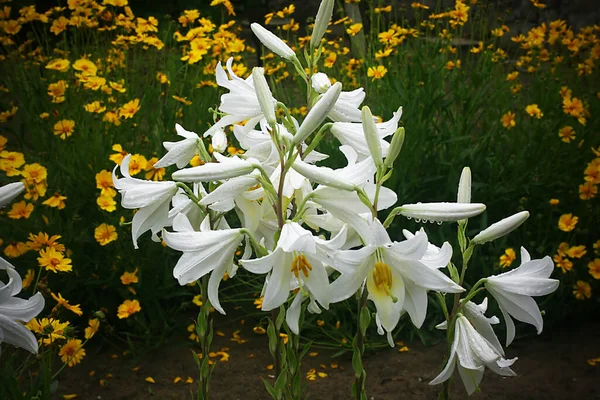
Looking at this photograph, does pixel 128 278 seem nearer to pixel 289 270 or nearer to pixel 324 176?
pixel 289 270

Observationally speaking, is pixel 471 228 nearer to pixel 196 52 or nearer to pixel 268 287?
pixel 196 52

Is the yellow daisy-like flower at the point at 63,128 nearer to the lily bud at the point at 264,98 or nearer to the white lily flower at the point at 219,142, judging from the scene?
the white lily flower at the point at 219,142

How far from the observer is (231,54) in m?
4.68

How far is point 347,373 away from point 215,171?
6.44 feet

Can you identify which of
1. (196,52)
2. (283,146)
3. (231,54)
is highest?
(283,146)

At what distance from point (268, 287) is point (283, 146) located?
1.01 ft

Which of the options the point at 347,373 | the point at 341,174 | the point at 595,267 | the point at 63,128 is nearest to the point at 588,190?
the point at 595,267

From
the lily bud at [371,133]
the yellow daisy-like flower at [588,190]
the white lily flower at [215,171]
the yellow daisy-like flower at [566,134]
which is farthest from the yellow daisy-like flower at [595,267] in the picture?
the white lily flower at [215,171]

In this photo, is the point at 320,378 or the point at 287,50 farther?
the point at 320,378

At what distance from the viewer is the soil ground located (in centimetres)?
287

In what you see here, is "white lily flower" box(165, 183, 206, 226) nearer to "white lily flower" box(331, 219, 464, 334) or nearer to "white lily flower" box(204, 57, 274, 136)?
"white lily flower" box(204, 57, 274, 136)

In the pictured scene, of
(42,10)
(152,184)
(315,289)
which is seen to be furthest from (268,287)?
(42,10)

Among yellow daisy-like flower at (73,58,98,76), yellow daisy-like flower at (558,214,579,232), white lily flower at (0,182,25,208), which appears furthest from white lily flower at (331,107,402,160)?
yellow daisy-like flower at (73,58,98,76)

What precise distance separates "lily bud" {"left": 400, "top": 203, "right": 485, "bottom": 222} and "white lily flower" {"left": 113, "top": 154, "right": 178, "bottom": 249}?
0.56 meters
